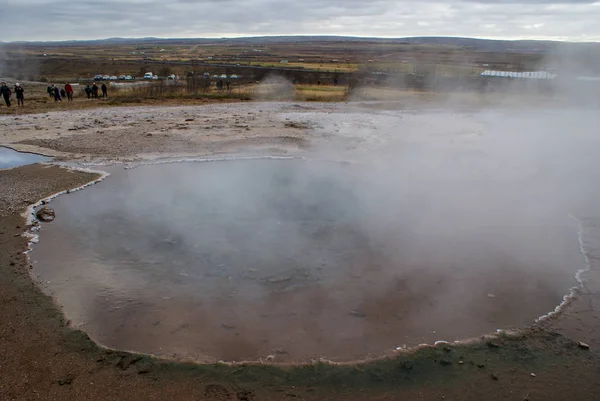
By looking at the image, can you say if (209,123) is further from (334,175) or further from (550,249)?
(550,249)

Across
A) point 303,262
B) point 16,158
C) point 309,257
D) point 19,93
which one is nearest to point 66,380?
point 303,262

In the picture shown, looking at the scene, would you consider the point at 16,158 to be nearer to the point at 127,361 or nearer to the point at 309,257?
the point at 309,257

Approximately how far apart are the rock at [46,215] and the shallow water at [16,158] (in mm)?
3471

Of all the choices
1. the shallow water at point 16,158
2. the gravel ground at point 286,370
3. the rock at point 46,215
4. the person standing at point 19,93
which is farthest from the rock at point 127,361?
the person standing at point 19,93

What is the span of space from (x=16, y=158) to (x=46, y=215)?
445 cm

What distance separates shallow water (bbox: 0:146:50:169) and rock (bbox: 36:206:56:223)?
347 cm

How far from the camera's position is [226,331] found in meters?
4.05

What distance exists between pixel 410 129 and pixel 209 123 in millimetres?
6201

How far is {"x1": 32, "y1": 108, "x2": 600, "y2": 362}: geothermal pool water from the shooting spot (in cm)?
408

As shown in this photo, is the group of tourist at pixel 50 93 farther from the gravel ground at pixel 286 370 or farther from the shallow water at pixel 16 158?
the gravel ground at pixel 286 370

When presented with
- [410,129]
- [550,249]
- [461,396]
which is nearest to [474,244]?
[550,249]

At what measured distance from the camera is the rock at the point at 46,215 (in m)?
6.49

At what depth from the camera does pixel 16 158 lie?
395 inches

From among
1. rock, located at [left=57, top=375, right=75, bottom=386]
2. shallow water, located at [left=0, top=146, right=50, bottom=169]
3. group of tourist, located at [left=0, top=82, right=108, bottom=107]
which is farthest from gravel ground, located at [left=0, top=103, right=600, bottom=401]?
group of tourist, located at [left=0, top=82, right=108, bottom=107]
